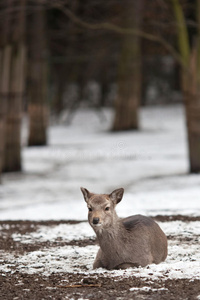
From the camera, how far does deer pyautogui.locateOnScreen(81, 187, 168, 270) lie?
6.60 m

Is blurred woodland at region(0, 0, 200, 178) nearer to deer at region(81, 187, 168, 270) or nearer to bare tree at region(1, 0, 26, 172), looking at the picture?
bare tree at region(1, 0, 26, 172)

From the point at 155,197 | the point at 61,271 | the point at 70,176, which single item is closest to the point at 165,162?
the point at 70,176

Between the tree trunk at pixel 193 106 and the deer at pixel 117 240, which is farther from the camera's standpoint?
the tree trunk at pixel 193 106

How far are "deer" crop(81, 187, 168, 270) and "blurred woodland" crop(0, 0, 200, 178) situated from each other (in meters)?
8.79

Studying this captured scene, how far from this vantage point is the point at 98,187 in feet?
49.8

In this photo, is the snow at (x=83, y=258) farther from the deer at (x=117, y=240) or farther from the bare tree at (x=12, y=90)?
the bare tree at (x=12, y=90)

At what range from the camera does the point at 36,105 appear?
979 inches

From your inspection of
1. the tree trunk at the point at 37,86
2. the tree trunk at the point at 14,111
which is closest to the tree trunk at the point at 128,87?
the tree trunk at the point at 37,86

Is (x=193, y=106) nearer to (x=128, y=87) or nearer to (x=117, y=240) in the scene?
(x=117, y=240)

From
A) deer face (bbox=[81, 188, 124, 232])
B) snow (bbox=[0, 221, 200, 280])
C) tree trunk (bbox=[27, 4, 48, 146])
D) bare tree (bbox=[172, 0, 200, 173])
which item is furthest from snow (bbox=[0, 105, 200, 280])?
tree trunk (bbox=[27, 4, 48, 146])

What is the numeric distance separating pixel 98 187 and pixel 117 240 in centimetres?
839

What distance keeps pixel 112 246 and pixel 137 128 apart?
20244 millimetres

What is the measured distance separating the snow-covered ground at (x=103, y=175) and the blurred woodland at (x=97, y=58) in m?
1.08

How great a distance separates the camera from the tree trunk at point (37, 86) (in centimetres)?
2458
